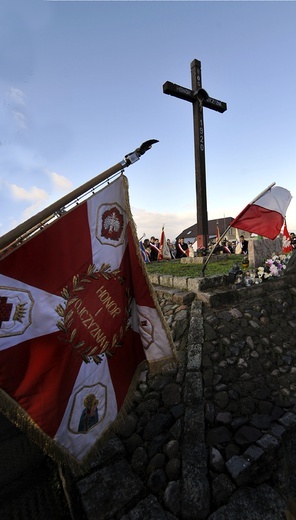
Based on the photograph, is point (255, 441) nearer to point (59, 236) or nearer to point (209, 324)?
point (209, 324)

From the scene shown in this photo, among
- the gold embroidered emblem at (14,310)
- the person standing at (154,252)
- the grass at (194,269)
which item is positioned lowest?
the grass at (194,269)

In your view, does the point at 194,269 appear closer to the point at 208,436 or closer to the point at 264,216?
the point at 264,216

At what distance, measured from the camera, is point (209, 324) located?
175 inches

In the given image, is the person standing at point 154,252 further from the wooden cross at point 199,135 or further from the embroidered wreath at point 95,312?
the embroidered wreath at point 95,312

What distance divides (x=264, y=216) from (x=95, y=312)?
420 cm

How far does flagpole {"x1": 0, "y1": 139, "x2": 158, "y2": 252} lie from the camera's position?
5.45 feet

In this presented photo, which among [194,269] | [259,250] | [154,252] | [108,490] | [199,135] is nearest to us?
[108,490]

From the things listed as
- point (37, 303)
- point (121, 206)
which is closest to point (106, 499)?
point (37, 303)

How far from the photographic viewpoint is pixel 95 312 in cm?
203

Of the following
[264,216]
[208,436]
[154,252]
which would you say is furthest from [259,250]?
[154,252]

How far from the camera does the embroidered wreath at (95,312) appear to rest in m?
1.91

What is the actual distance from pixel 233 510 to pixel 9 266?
282cm

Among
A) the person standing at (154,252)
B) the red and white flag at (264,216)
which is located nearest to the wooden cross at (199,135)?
the person standing at (154,252)

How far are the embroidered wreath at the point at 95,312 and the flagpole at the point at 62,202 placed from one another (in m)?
0.50
